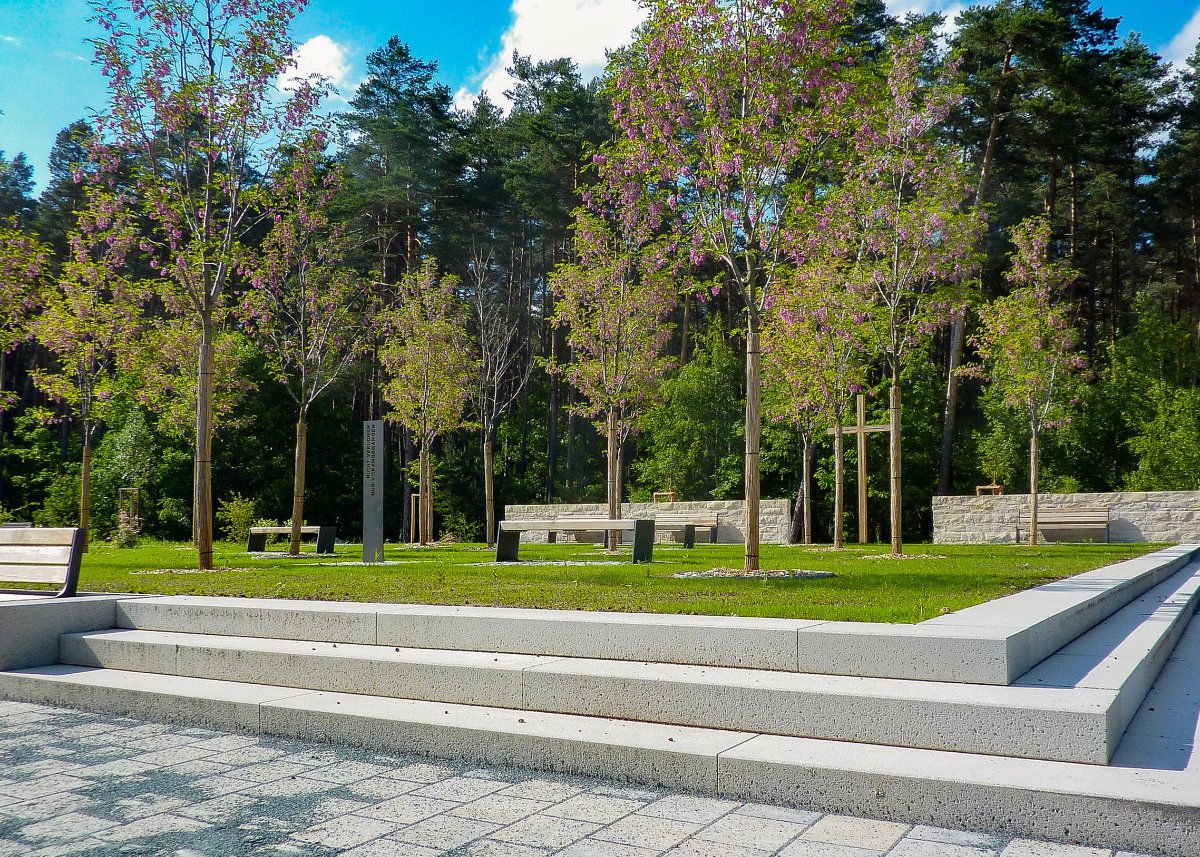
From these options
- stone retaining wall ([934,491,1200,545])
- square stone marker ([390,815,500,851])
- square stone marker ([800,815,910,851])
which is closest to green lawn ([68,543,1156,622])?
square stone marker ([800,815,910,851])

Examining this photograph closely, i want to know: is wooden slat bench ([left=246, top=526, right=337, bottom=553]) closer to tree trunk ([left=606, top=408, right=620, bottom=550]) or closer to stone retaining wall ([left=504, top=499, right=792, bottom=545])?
stone retaining wall ([left=504, top=499, right=792, bottom=545])

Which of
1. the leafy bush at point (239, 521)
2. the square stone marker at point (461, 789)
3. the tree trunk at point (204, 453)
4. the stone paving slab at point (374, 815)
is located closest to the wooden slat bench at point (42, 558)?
the stone paving slab at point (374, 815)

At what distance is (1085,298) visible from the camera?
3212 cm

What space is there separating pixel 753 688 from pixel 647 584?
13.0ft

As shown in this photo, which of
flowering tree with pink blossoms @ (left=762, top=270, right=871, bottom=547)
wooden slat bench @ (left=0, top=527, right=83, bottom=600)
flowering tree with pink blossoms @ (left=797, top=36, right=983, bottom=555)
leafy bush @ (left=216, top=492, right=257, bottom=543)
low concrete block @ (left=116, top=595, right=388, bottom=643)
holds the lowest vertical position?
leafy bush @ (left=216, top=492, right=257, bottom=543)

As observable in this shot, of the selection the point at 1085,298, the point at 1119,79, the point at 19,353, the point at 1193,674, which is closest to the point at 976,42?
the point at 1119,79

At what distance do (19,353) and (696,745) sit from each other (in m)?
41.9

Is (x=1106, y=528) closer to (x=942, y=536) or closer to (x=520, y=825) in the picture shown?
(x=942, y=536)

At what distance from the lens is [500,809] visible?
3.82 metres

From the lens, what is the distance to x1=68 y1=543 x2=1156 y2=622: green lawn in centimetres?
632

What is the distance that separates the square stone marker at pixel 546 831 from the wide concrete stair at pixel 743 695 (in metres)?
0.59

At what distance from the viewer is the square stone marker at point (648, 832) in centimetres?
340

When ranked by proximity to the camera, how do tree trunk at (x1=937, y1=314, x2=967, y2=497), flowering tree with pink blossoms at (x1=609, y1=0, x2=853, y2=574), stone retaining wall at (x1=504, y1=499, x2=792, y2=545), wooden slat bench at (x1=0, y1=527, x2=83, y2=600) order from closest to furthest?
wooden slat bench at (x1=0, y1=527, x2=83, y2=600)
flowering tree with pink blossoms at (x1=609, y1=0, x2=853, y2=574)
stone retaining wall at (x1=504, y1=499, x2=792, y2=545)
tree trunk at (x1=937, y1=314, x2=967, y2=497)

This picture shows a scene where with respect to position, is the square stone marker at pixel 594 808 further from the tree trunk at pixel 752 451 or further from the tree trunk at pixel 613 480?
the tree trunk at pixel 613 480
